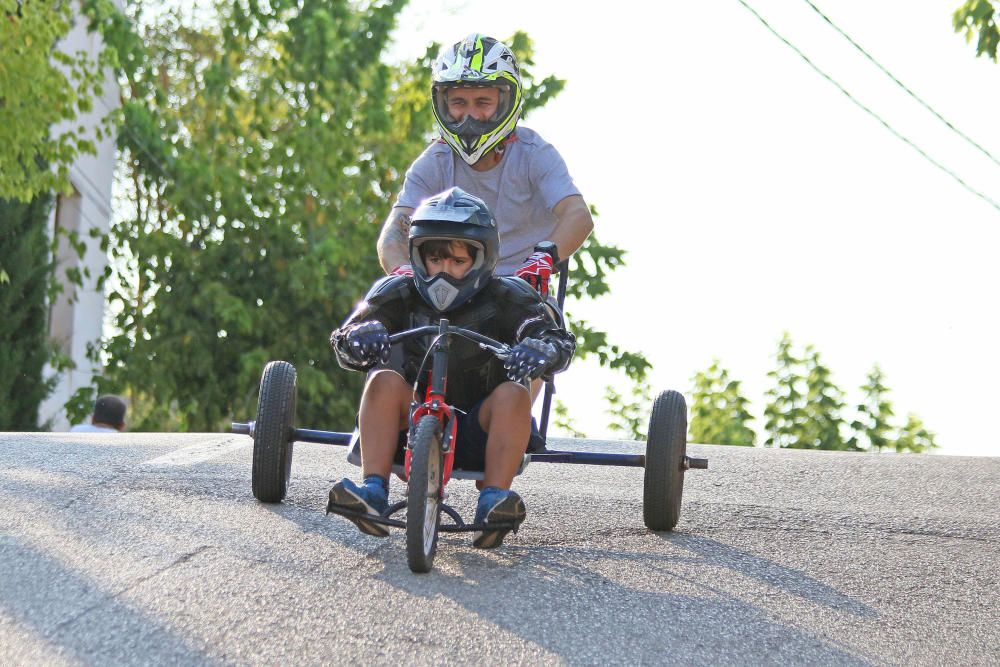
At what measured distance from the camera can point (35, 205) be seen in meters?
18.9

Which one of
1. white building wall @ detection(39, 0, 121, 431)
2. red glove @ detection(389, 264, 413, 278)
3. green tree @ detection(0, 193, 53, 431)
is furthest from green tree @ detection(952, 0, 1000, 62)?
white building wall @ detection(39, 0, 121, 431)

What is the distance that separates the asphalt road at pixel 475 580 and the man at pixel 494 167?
118 centimetres

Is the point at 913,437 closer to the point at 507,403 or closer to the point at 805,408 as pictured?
the point at 805,408

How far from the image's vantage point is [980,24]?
33.4 ft

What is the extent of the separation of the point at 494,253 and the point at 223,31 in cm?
1797

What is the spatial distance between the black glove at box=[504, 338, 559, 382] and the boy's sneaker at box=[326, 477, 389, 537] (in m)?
0.60

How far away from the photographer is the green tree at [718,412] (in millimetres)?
29891

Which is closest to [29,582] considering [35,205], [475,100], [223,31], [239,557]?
[239,557]

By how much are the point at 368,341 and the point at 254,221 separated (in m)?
17.2

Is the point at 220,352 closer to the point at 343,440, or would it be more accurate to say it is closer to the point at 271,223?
the point at 271,223

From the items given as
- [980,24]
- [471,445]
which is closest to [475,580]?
[471,445]

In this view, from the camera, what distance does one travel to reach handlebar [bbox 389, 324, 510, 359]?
5578 mm

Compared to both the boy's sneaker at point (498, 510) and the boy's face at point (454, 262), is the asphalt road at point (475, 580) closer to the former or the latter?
the boy's sneaker at point (498, 510)

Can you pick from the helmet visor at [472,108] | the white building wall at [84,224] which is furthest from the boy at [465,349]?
the white building wall at [84,224]
